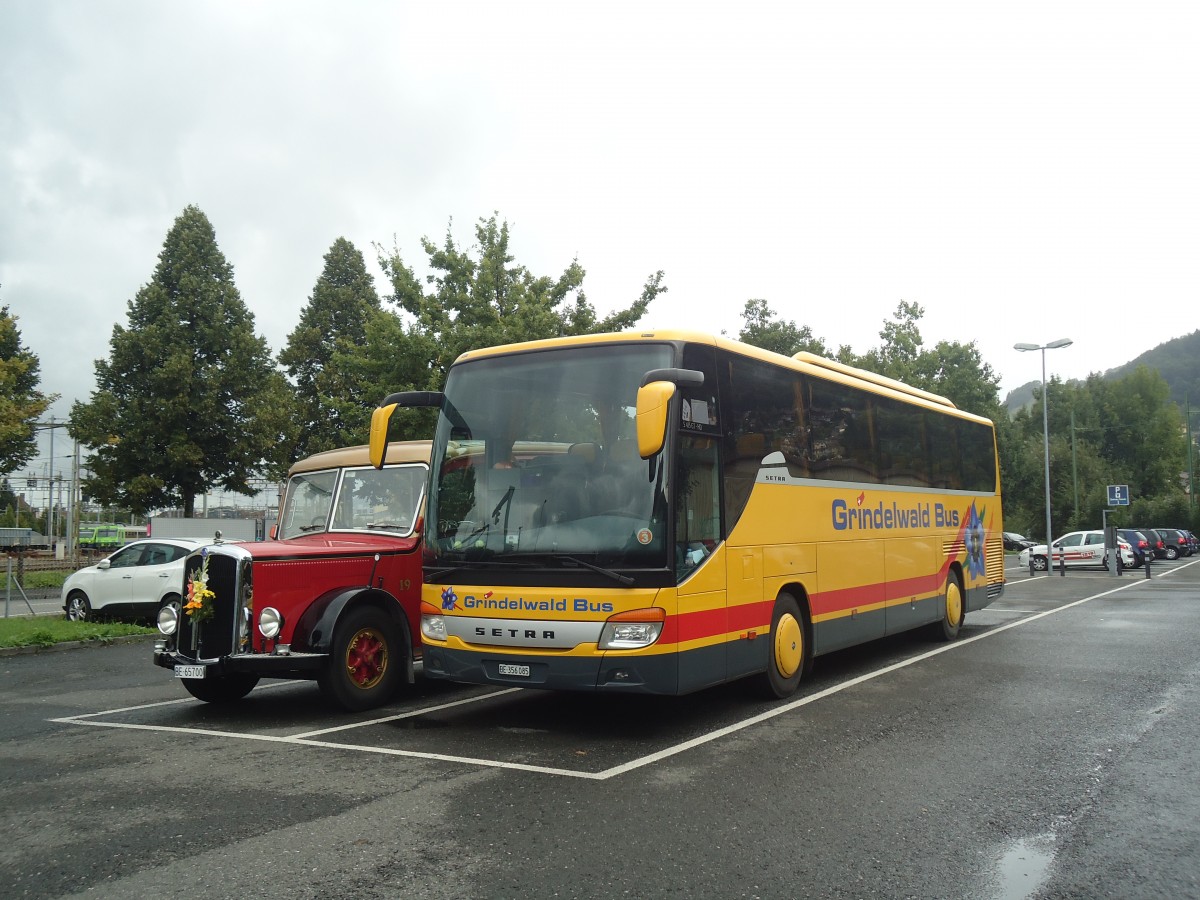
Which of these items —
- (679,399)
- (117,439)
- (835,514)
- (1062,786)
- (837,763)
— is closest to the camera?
(1062,786)

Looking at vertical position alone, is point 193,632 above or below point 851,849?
above

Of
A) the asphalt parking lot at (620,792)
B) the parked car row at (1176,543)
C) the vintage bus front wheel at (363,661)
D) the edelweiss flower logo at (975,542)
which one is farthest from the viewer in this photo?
the parked car row at (1176,543)

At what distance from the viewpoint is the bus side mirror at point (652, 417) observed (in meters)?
6.68

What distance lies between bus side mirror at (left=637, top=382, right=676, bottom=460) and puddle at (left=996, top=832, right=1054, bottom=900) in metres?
3.19

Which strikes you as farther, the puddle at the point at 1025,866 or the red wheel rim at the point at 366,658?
the red wheel rim at the point at 366,658

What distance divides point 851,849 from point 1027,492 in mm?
72613

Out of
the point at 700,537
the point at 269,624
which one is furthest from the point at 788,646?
the point at 269,624

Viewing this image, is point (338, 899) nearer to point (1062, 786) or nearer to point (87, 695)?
point (1062, 786)

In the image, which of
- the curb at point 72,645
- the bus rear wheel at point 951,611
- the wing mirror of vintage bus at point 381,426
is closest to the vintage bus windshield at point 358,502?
the wing mirror of vintage bus at point 381,426

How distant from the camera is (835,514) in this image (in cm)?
1050

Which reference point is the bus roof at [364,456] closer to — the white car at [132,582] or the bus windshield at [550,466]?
the bus windshield at [550,466]

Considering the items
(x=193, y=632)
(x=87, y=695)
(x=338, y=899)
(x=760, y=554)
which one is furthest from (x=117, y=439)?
(x=338, y=899)

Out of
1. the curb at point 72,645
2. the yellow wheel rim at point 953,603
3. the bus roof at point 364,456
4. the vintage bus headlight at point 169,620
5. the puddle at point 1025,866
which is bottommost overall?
the curb at point 72,645

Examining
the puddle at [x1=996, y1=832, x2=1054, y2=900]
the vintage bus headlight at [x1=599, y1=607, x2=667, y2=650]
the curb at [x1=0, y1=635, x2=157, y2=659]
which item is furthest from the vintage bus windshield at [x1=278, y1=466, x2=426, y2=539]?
the curb at [x1=0, y1=635, x2=157, y2=659]
